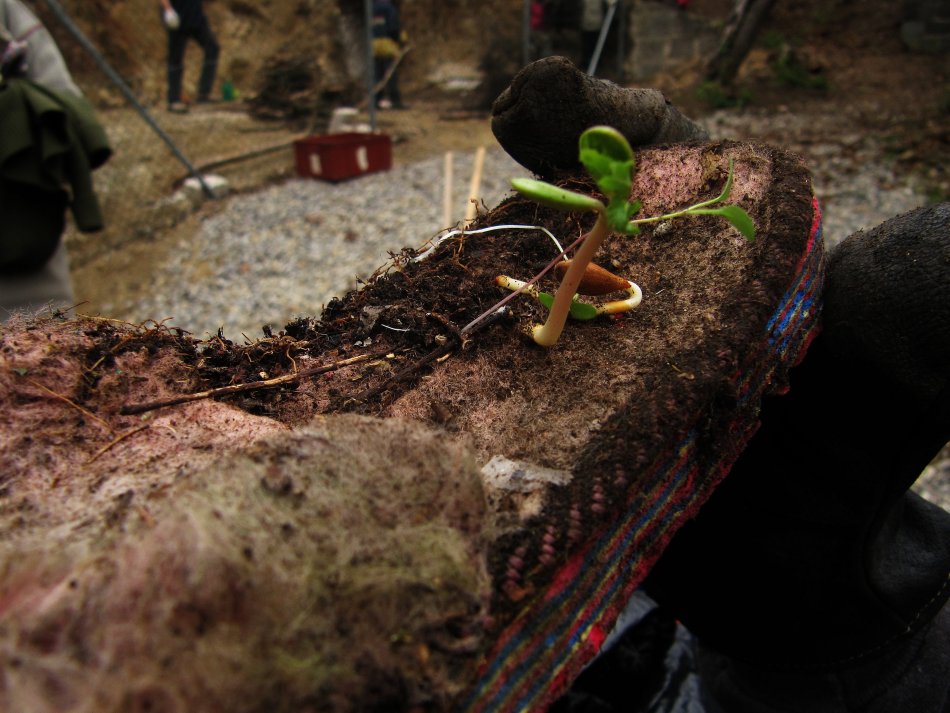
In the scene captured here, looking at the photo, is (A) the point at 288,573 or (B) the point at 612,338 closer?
(A) the point at 288,573

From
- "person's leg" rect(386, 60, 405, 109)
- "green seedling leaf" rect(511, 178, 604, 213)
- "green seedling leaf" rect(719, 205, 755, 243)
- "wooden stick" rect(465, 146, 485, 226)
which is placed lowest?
"person's leg" rect(386, 60, 405, 109)

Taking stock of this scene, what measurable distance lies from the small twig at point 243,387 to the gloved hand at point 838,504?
54cm

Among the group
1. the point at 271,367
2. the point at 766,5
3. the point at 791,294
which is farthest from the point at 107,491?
the point at 766,5

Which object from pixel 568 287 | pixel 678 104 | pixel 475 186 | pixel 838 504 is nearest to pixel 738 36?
pixel 678 104

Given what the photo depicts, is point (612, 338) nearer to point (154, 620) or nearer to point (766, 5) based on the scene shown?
point (154, 620)

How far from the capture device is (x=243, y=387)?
2.69ft

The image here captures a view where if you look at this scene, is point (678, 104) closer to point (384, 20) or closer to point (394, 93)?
point (394, 93)

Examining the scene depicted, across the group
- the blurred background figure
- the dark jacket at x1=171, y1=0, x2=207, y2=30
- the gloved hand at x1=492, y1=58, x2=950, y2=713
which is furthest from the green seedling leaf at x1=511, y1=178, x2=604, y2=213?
the dark jacket at x1=171, y1=0, x2=207, y2=30

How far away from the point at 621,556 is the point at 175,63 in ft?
30.8

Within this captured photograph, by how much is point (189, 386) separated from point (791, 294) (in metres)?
0.82

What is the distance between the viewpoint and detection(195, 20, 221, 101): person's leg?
27.1 feet

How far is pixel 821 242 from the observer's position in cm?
92

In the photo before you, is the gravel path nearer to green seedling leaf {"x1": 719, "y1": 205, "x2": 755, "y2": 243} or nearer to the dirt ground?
the dirt ground

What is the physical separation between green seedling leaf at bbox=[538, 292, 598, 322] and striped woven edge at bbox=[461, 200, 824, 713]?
0.21 m
